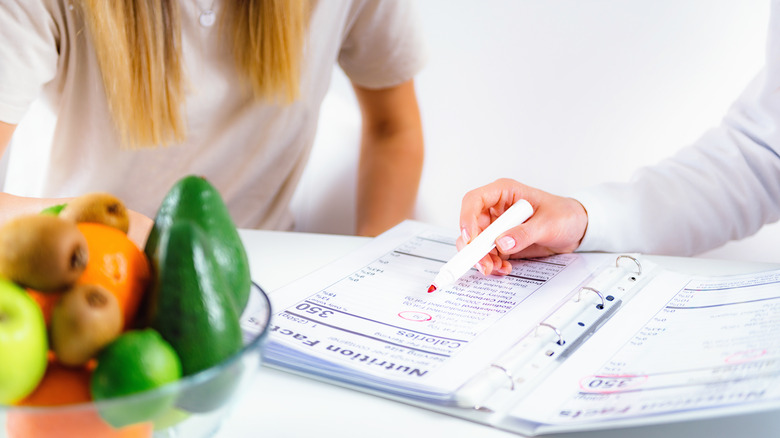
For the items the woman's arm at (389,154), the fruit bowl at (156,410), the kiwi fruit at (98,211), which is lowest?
the woman's arm at (389,154)

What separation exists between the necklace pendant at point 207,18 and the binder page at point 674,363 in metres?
0.55

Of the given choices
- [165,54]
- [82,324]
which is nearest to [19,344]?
[82,324]

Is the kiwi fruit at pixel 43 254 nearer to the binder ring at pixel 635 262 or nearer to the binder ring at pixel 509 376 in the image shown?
the binder ring at pixel 509 376

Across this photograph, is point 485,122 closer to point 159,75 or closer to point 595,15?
point 595,15

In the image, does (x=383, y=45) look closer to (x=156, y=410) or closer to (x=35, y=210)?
(x=35, y=210)

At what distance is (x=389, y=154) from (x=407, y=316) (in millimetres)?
561

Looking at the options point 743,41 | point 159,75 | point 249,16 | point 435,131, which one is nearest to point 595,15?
point 743,41

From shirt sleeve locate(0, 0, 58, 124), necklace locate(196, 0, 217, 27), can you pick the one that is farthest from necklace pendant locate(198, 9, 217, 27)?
shirt sleeve locate(0, 0, 58, 124)

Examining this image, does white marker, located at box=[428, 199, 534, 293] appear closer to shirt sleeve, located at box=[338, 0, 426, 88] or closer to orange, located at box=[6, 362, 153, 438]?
orange, located at box=[6, 362, 153, 438]

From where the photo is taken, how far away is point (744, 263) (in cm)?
68

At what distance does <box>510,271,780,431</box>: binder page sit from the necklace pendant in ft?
1.81

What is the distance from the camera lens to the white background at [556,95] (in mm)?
1114

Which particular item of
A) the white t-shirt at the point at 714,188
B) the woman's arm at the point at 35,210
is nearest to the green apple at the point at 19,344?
the woman's arm at the point at 35,210

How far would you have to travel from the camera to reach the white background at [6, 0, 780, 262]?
3.66 feet
